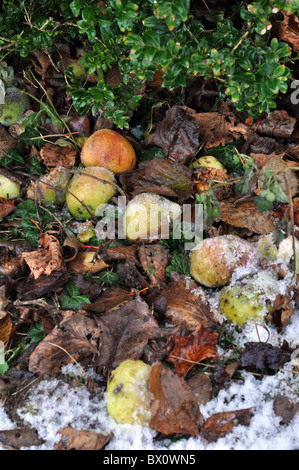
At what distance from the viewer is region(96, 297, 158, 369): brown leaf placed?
199cm

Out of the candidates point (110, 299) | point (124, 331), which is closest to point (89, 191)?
point (110, 299)

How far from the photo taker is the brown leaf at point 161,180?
2.67m

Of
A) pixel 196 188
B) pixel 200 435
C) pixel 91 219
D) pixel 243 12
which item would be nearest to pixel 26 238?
pixel 91 219

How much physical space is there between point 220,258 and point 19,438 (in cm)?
135

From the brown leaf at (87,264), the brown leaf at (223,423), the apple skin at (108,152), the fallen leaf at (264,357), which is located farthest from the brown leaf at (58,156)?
the brown leaf at (223,423)

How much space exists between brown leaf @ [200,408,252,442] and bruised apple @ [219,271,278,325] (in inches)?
18.5

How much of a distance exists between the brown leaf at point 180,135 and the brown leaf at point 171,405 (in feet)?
5.21

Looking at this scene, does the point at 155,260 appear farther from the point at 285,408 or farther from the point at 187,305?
the point at 285,408

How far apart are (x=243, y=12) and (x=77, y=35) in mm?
1480

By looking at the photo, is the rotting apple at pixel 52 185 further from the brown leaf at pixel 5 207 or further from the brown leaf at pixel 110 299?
the brown leaf at pixel 110 299

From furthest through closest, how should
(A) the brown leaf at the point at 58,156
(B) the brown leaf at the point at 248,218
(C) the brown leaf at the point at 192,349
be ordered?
1. (A) the brown leaf at the point at 58,156
2. (B) the brown leaf at the point at 248,218
3. (C) the brown leaf at the point at 192,349

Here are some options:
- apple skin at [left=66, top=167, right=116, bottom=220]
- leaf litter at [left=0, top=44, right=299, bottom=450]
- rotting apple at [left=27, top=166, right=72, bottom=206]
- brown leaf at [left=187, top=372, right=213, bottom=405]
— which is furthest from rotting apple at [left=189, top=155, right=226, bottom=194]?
brown leaf at [left=187, top=372, right=213, bottom=405]

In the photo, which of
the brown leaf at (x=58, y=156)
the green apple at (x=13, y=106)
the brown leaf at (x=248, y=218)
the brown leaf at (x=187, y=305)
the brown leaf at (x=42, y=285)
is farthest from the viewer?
the green apple at (x=13, y=106)

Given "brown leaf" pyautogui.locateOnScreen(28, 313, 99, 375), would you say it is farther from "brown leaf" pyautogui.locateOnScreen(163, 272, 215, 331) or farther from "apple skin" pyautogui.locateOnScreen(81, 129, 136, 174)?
"apple skin" pyautogui.locateOnScreen(81, 129, 136, 174)
